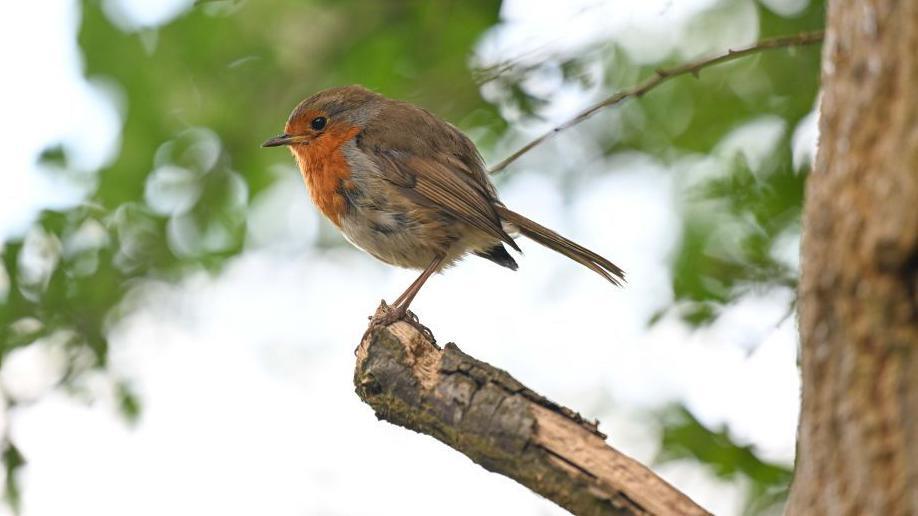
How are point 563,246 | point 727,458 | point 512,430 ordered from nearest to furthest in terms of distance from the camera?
point 512,430, point 727,458, point 563,246

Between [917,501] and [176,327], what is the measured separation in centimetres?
491

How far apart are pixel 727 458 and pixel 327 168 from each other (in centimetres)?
221

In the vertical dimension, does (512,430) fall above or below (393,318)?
below

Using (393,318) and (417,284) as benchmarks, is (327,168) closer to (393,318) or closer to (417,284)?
(417,284)

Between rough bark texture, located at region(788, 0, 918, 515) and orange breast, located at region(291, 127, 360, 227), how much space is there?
3.17 metres

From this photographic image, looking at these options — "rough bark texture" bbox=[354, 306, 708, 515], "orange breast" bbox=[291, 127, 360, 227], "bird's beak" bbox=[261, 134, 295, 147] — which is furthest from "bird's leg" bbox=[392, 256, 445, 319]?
"rough bark texture" bbox=[354, 306, 708, 515]

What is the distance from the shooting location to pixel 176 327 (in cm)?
635

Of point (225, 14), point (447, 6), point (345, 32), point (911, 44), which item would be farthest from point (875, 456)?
point (225, 14)

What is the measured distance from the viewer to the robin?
199 inches

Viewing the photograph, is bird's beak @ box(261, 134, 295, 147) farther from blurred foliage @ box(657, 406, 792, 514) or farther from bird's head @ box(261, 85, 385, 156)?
blurred foliage @ box(657, 406, 792, 514)

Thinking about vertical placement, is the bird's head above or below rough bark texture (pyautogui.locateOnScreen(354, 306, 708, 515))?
above

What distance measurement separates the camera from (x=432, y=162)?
518cm

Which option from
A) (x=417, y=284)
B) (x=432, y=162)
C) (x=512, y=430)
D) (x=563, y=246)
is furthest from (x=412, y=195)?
(x=512, y=430)

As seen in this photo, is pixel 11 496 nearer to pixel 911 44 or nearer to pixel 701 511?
pixel 701 511
